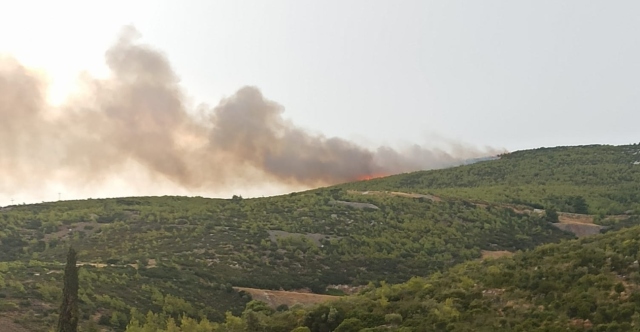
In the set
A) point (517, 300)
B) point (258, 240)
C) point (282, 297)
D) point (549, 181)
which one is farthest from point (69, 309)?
point (549, 181)

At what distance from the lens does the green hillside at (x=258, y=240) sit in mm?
43531

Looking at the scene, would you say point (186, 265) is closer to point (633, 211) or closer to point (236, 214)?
point (236, 214)

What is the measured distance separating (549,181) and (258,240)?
6571cm

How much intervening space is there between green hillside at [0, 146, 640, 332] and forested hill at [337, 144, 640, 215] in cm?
46

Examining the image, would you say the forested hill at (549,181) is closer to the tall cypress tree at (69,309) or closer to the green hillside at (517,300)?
the green hillside at (517,300)

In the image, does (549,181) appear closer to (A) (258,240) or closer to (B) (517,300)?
(A) (258,240)

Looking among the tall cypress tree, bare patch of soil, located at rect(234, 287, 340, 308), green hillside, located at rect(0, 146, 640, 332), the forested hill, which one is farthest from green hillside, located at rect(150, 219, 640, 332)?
the forested hill

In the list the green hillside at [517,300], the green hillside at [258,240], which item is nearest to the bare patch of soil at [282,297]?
the green hillside at [258,240]

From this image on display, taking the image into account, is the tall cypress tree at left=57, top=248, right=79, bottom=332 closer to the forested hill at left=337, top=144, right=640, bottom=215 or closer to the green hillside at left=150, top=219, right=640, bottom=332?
the green hillside at left=150, top=219, right=640, bottom=332

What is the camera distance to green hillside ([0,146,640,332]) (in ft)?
143

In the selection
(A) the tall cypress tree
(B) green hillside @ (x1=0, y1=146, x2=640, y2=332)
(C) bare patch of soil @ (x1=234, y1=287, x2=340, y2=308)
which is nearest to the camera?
(A) the tall cypress tree

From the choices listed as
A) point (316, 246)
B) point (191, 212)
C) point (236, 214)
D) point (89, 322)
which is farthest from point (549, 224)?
point (89, 322)

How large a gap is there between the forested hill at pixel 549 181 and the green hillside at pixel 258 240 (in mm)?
457

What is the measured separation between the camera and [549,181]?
11188cm
